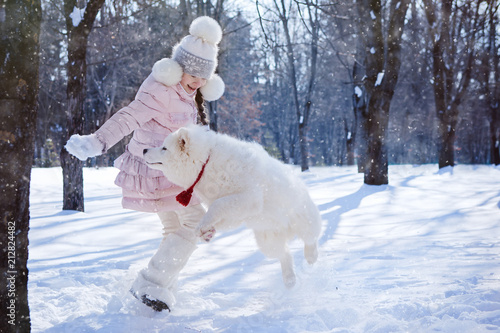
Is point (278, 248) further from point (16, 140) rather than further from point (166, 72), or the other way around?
point (16, 140)

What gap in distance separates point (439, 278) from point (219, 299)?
1.71 m

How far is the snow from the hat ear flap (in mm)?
1564

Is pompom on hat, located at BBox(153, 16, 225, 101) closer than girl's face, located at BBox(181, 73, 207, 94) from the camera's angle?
Yes

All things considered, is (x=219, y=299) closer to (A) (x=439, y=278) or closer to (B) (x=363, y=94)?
(A) (x=439, y=278)

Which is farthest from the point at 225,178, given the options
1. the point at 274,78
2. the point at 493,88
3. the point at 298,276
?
the point at 274,78

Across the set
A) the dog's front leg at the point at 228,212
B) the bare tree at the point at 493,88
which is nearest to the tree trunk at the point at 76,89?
the dog's front leg at the point at 228,212

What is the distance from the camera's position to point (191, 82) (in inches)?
117

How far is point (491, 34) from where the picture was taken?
707 inches

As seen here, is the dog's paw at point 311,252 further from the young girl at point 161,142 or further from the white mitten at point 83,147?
the white mitten at point 83,147

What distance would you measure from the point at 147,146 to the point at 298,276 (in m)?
1.74

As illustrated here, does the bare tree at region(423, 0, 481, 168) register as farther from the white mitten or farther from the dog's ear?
the white mitten

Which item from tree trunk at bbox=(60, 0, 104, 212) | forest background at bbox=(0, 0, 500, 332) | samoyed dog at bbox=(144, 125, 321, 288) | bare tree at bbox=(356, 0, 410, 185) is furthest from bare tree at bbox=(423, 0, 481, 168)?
samoyed dog at bbox=(144, 125, 321, 288)

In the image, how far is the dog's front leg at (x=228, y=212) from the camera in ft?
7.78

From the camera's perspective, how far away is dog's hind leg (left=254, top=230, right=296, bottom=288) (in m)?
3.04
